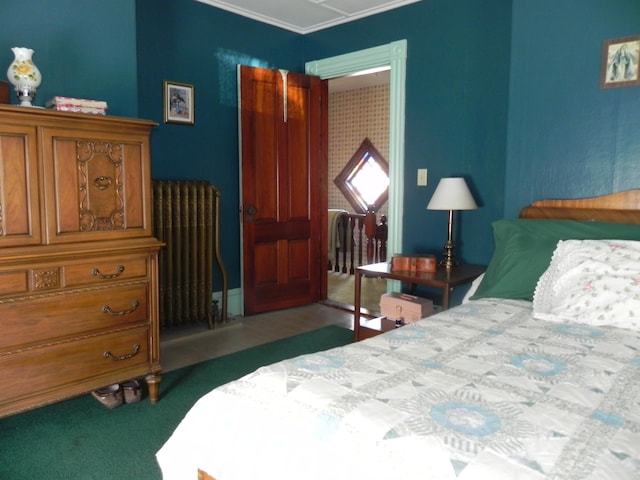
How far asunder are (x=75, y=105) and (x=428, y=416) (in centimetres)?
Answer: 208

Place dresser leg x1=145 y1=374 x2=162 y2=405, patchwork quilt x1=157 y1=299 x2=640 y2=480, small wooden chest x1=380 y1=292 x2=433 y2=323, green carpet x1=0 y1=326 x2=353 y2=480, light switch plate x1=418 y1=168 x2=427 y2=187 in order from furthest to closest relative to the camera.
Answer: light switch plate x1=418 y1=168 x2=427 y2=187 → small wooden chest x1=380 y1=292 x2=433 y2=323 → dresser leg x1=145 y1=374 x2=162 y2=405 → green carpet x1=0 y1=326 x2=353 y2=480 → patchwork quilt x1=157 y1=299 x2=640 y2=480

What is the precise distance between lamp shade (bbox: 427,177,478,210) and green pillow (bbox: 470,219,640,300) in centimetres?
65

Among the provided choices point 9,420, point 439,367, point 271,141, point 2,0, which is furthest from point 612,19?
point 9,420

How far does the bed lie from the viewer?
937 mm

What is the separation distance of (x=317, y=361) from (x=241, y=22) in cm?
344

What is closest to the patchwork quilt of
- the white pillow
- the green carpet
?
the green carpet

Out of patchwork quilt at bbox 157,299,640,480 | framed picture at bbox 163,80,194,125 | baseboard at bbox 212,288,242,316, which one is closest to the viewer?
patchwork quilt at bbox 157,299,640,480

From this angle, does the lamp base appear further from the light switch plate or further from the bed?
the bed

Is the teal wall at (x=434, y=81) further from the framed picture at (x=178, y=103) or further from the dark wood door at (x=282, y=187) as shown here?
the dark wood door at (x=282, y=187)

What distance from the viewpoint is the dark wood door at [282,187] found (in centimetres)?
400

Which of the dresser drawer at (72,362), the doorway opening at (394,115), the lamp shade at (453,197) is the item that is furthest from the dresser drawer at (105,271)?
the doorway opening at (394,115)

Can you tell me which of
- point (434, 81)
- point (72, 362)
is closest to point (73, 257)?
point (72, 362)

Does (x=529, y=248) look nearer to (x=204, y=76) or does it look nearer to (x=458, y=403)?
(x=458, y=403)

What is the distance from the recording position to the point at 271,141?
4.11m
